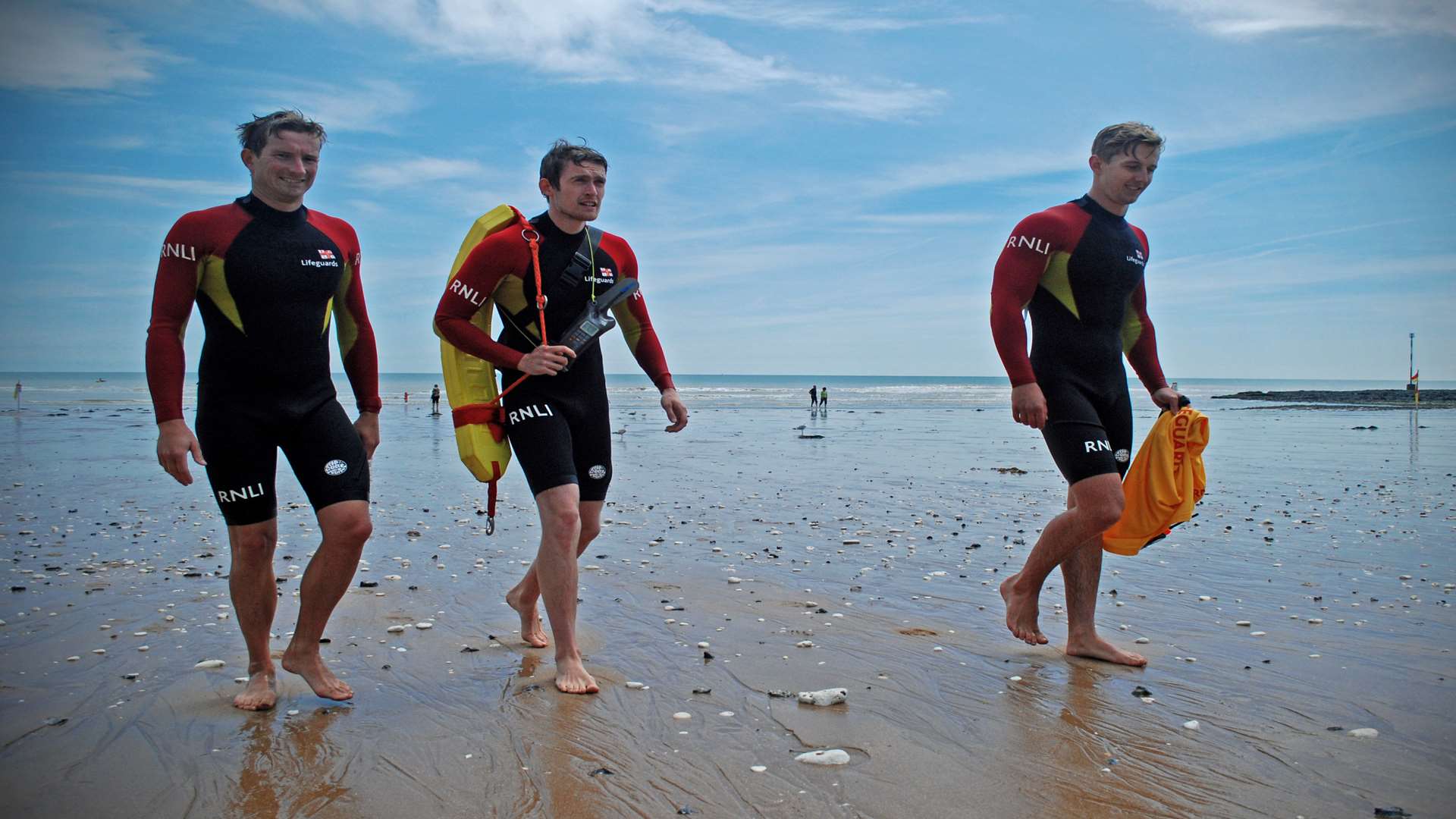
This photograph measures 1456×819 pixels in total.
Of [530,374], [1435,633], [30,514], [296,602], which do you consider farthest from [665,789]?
[30,514]

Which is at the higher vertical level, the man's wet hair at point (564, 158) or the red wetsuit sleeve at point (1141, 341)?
the man's wet hair at point (564, 158)

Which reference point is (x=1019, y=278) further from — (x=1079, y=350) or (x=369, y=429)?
(x=369, y=429)

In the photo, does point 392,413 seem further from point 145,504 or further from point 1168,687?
point 1168,687

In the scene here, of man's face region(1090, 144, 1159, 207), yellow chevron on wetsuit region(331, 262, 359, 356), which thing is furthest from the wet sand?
man's face region(1090, 144, 1159, 207)

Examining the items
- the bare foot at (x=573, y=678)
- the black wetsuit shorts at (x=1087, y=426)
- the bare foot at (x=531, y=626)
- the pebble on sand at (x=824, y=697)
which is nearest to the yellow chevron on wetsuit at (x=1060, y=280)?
the black wetsuit shorts at (x=1087, y=426)

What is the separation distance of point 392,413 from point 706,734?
112ft

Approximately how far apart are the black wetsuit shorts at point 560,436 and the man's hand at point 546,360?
A: 201mm

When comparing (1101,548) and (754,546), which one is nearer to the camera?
(1101,548)

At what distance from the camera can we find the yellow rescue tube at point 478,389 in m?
4.09

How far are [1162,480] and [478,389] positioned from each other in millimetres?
2988

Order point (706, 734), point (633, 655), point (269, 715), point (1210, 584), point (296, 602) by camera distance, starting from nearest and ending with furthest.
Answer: point (706, 734)
point (269, 715)
point (633, 655)
point (296, 602)
point (1210, 584)

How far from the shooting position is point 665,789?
2.82m

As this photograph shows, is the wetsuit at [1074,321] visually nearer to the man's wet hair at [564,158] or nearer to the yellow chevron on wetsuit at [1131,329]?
the yellow chevron on wetsuit at [1131,329]

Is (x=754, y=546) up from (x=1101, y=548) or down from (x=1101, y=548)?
down
